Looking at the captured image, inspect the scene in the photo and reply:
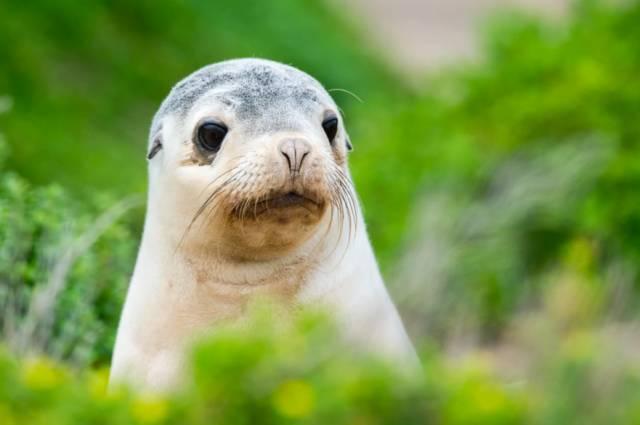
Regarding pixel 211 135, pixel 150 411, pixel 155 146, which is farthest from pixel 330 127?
pixel 150 411

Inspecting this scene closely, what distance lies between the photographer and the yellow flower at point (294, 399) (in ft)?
12.0

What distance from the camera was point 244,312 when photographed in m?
5.75

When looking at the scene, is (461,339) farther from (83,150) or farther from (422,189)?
(83,150)

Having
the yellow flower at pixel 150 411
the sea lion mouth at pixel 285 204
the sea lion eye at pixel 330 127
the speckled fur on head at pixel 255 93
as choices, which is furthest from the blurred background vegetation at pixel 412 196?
the speckled fur on head at pixel 255 93

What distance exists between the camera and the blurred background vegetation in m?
3.78

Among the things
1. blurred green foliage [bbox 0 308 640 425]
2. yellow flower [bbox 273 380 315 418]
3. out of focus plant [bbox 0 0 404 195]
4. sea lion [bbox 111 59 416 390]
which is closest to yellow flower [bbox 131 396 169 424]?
blurred green foliage [bbox 0 308 640 425]

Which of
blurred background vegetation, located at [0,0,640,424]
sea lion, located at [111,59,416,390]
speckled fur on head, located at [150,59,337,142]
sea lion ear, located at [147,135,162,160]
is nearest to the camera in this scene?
blurred background vegetation, located at [0,0,640,424]

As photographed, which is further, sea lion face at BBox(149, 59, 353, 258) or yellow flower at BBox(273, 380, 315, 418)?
sea lion face at BBox(149, 59, 353, 258)

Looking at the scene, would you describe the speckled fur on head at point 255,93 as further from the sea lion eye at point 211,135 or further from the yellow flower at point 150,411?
the yellow flower at point 150,411

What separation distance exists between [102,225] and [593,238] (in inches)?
182

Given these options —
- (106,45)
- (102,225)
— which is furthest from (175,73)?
(102,225)

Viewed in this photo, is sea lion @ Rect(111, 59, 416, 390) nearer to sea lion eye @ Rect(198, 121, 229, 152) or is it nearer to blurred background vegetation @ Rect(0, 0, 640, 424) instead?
sea lion eye @ Rect(198, 121, 229, 152)

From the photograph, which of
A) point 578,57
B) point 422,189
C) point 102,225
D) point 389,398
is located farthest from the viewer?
point 578,57

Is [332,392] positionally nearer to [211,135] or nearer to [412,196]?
[211,135]
